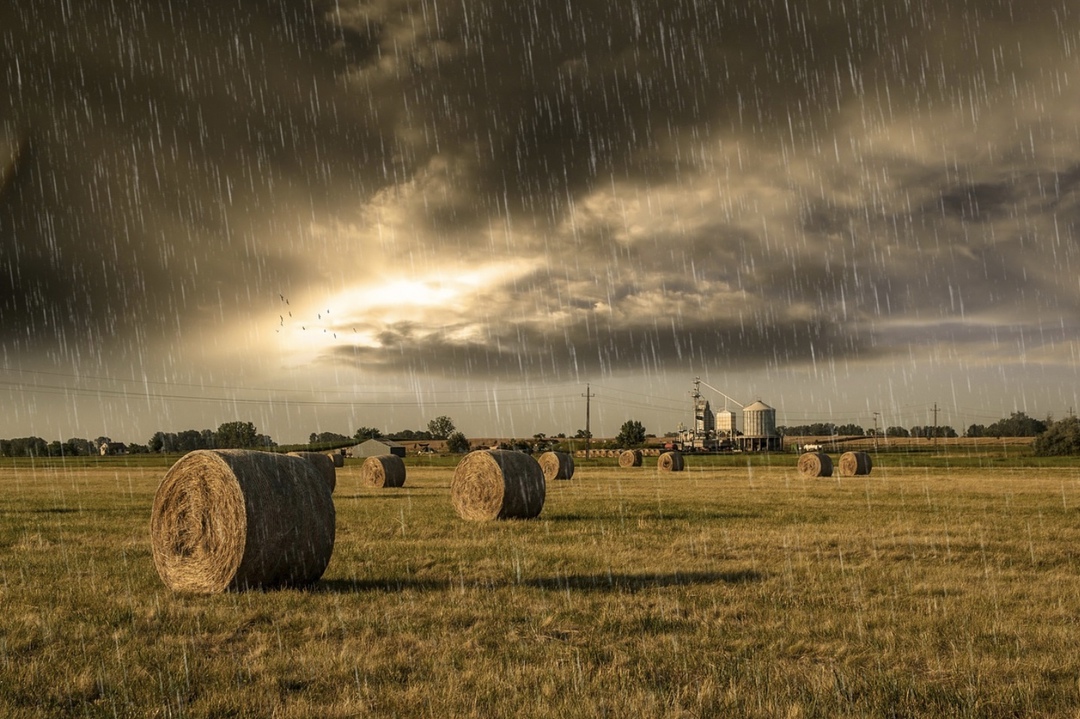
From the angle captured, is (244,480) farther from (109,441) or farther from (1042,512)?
(109,441)

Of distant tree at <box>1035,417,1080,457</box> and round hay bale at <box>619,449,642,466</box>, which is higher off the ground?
round hay bale at <box>619,449,642,466</box>

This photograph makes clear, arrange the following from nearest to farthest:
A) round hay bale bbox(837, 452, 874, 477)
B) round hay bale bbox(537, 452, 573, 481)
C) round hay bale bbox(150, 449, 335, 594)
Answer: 1. round hay bale bbox(150, 449, 335, 594)
2. round hay bale bbox(537, 452, 573, 481)
3. round hay bale bbox(837, 452, 874, 477)

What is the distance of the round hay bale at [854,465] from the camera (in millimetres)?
49531

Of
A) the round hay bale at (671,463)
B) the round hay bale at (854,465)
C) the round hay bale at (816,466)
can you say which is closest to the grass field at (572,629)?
the round hay bale at (816,466)

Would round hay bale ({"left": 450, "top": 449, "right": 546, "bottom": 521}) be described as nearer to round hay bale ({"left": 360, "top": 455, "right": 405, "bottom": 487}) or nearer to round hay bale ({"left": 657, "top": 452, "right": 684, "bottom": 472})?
round hay bale ({"left": 360, "top": 455, "right": 405, "bottom": 487})

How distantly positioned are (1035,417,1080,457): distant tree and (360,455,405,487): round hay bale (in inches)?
2418

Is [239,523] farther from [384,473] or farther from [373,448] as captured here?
[373,448]

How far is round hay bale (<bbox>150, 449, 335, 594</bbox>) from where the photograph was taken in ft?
37.3

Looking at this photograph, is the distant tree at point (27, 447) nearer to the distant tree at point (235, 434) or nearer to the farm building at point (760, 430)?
the distant tree at point (235, 434)

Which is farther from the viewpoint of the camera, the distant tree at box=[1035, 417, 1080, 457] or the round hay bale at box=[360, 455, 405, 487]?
the distant tree at box=[1035, 417, 1080, 457]

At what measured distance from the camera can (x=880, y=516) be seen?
21.0 m

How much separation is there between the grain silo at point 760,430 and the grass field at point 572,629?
116m

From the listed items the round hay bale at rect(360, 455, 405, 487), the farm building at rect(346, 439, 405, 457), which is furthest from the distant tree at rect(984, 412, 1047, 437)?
the round hay bale at rect(360, 455, 405, 487)

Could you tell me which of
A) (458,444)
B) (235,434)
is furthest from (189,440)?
(458,444)
